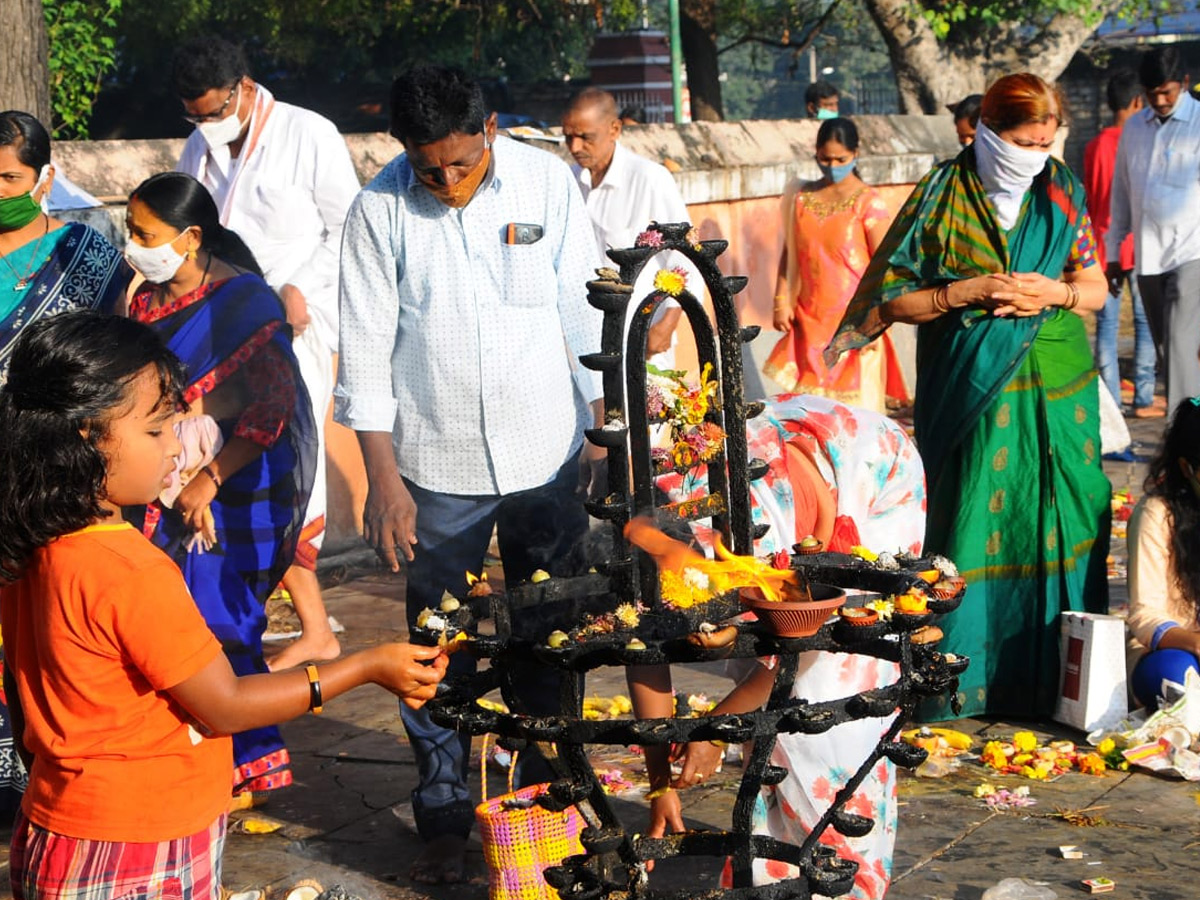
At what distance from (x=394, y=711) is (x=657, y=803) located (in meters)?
2.48

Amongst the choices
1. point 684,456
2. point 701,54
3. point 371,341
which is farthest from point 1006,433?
point 701,54

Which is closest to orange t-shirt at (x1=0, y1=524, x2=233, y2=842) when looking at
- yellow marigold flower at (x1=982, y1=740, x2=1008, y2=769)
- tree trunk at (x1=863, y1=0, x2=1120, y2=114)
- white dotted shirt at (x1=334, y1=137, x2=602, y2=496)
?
white dotted shirt at (x1=334, y1=137, x2=602, y2=496)

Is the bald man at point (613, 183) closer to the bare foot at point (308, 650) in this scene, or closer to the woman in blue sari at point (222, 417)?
the bare foot at point (308, 650)

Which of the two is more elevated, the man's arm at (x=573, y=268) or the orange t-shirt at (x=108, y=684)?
the man's arm at (x=573, y=268)

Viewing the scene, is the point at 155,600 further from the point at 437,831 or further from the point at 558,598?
the point at 437,831

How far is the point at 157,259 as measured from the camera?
203 inches

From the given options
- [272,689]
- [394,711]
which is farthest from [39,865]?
[394,711]

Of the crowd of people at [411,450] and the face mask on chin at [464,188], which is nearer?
the crowd of people at [411,450]

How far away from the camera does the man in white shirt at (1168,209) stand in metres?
9.58

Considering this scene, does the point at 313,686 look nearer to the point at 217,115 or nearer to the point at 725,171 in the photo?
the point at 217,115

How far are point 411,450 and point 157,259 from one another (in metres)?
1.17

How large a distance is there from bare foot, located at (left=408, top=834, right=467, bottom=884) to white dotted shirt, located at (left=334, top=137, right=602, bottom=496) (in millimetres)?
990

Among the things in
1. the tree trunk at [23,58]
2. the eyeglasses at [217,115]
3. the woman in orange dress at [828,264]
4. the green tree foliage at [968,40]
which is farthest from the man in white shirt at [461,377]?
the green tree foliage at [968,40]

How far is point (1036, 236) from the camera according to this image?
18.9 feet
